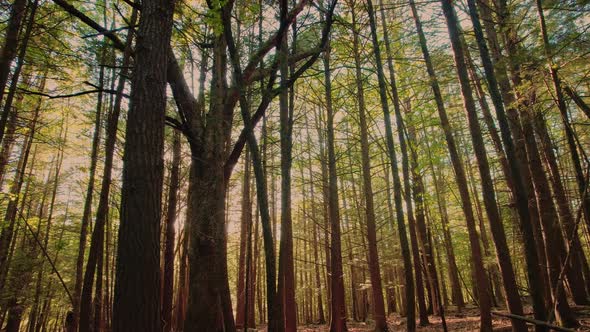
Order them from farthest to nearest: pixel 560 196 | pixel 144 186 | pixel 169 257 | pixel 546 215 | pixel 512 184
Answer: pixel 169 257, pixel 560 196, pixel 546 215, pixel 512 184, pixel 144 186

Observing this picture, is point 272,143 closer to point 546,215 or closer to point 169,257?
point 169,257

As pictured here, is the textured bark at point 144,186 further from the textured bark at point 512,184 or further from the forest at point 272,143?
the textured bark at point 512,184

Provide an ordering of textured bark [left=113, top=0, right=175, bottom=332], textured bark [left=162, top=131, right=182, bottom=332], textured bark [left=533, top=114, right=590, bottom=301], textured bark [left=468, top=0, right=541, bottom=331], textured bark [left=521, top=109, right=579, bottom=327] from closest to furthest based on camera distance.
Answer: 1. textured bark [left=113, top=0, right=175, bottom=332]
2. textured bark [left=468, top=0, right=541, bottom=331]
3. textured bark [left=521, top=109, right=579, bottom=327]
4. textured bark [left=533, top=114, right=590, bottom=301]
5. textured bark [left=162, top=131, right=182, bottom=332]

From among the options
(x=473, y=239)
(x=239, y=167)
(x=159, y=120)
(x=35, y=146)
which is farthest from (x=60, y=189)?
(x=473, y=239)

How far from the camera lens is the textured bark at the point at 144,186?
2.93 metres

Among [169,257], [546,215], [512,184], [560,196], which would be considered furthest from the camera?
[169,257]

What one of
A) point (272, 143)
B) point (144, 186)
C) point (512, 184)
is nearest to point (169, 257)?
point (272, 143)

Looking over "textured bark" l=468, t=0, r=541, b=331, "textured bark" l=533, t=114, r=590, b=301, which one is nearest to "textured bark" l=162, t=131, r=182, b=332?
"textured bark" l=468, t=0, r=541, b=331

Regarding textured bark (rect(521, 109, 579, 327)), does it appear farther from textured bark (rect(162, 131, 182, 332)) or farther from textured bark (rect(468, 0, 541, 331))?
textured bark (rect(162, 131, 182, 332))

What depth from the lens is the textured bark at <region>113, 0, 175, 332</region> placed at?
293 cm

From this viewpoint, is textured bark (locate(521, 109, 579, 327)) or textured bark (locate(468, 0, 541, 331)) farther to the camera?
textured bark (locate(521, 109, 579, 327))

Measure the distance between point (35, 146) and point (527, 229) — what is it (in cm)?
2007

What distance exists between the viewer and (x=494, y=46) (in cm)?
747

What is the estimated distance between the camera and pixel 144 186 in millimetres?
3178
